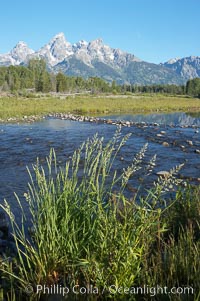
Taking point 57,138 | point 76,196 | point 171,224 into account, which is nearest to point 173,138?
point 57,138

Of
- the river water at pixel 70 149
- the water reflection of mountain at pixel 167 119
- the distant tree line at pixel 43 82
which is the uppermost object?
the distant tree line at pixel 43 82

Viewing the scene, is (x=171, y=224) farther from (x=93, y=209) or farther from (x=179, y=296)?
(x=179, y=296)

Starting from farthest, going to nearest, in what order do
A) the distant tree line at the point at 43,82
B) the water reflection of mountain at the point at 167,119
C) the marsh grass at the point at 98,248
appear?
the distant tree line at the point at 43,82 < the water reflection of mountain at the point at 167,119 < the marsh grass at the point at 98,248

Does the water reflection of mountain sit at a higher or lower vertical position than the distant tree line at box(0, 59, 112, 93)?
lower

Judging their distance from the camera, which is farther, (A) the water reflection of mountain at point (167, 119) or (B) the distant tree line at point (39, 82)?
(B) the distant tree line at point (39, 82)

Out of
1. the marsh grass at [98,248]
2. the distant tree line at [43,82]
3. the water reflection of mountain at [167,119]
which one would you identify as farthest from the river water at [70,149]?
the distant tree line at [43,82]

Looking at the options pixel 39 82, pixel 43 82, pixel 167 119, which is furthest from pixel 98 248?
pixel 39 82

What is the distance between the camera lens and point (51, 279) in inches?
179

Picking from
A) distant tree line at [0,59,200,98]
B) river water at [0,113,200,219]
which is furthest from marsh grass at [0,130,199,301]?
distant tree line at [0,59,200,98]

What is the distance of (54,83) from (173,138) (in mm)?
A: 102376

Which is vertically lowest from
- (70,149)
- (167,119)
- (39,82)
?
(70,149)

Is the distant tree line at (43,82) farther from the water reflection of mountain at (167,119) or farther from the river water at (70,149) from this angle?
the river water at (70,149)

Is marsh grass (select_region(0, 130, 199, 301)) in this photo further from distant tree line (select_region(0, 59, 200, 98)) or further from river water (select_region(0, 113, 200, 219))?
distant tree line (select_region(0, 59, 200, 98))

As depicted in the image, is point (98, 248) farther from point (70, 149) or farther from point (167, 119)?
point (167, 119)
